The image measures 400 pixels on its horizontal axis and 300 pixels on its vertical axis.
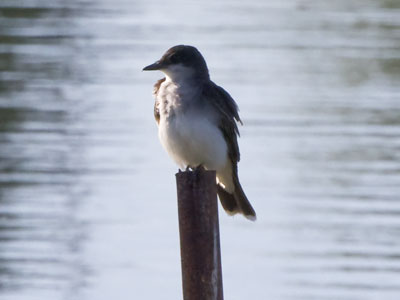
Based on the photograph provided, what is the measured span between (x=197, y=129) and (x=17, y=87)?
24.4ft

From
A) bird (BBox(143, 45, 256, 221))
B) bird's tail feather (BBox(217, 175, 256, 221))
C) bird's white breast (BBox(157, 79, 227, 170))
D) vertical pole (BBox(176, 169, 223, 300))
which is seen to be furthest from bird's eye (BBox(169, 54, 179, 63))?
vertical pole (BBox(176, 169, 223, 300))

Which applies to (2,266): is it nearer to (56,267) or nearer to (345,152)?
(56,267)

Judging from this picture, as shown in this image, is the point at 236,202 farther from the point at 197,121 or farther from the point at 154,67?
the point at 154,67

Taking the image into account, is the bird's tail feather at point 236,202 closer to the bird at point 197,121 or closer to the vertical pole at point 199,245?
the bird at point 197,121

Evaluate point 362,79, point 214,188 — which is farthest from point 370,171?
point 214,188

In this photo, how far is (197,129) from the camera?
7656 mm

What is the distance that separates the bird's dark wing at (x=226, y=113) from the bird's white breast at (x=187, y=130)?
0.07 metres

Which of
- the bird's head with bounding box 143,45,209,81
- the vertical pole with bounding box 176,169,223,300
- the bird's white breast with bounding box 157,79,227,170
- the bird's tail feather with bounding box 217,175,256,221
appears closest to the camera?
the vertical pole with bounding box 176,169,223,300

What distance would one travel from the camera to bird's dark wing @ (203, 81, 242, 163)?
25.7 feet

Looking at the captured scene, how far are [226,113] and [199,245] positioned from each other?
168cm

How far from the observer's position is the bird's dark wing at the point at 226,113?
7840mm

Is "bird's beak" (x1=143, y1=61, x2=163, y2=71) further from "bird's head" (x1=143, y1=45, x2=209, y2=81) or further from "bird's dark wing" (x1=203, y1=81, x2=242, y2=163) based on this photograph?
"bird's dark wing" (x1=203, y1=81, x2=242, y2=163)

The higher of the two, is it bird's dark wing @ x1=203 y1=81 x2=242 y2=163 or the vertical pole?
bird's dark wing @ x1=203 y1=81 x2=242 y2=163

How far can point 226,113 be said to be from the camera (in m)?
7.85
